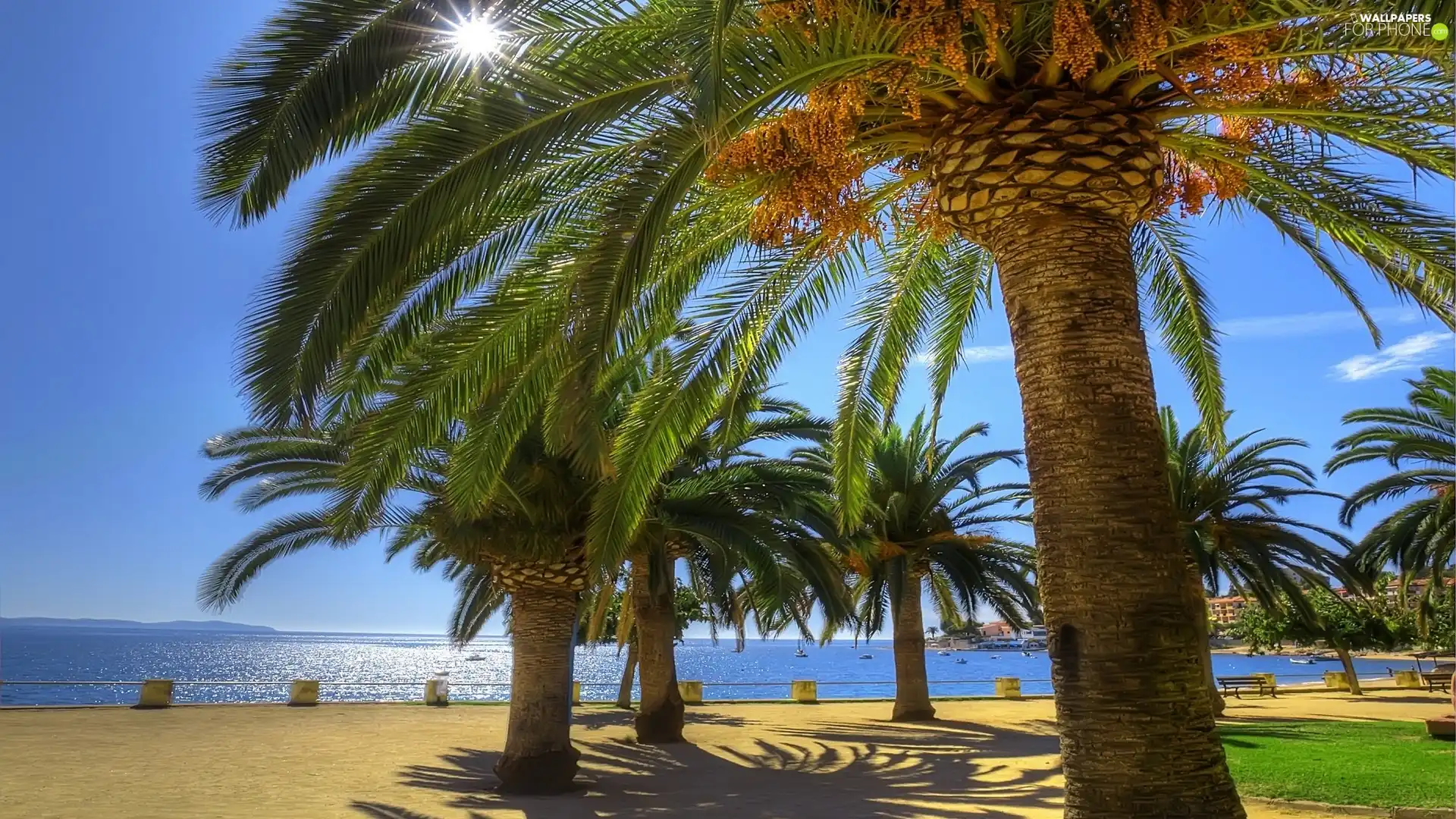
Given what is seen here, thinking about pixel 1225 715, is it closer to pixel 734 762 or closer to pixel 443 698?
pixel 734 762

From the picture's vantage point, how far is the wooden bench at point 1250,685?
2972 cm

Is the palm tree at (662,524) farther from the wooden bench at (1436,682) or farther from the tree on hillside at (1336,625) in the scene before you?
the tree on hillside at (1336,625)

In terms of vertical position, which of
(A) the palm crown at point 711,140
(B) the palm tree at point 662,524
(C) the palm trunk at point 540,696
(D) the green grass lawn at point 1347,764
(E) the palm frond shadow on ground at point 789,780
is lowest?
(E) the palm frond shadow on ground at point 789,780

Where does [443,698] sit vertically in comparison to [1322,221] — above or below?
below

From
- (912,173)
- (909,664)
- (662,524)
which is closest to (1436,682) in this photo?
(909,664)

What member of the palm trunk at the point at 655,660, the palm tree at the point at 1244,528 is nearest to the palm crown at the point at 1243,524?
the palm tree at the point at 1244,528

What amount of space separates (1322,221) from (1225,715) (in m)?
18.8

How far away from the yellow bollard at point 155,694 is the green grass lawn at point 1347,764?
78.4ft

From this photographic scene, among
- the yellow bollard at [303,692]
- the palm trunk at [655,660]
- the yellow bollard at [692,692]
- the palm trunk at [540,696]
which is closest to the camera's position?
the palm trunk at [540,696]

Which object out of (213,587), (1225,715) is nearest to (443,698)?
(213,587)

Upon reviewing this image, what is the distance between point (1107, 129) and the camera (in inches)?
232

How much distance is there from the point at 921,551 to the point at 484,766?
12241 mm

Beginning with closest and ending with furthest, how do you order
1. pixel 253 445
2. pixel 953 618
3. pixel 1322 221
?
1. pixel 1322 221
2. pixel 253 445
3. pixel 953 618

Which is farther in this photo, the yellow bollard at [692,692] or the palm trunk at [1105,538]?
the yellow bollard at [692,692]
